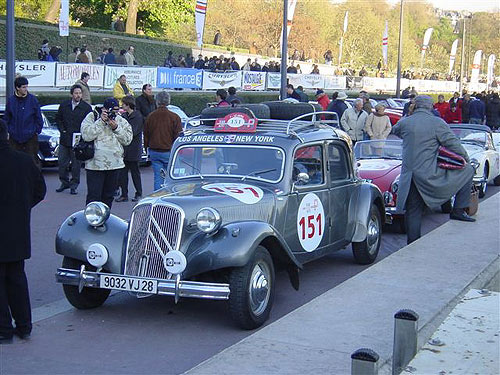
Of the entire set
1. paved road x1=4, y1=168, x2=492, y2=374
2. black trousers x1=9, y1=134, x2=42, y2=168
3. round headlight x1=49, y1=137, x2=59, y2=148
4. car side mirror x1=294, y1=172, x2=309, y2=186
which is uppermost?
car side mirror x1=294, y1=172, x2=309, y2=186

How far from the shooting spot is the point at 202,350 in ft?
21.5

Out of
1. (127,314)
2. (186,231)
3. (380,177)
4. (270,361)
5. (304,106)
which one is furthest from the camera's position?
(380,177)

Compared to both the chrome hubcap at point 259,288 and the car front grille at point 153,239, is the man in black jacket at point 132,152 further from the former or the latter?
the chrome hubcap at point 259,288

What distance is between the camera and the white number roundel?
8.34m

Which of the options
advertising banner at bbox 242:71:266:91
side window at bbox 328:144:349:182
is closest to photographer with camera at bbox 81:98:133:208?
side window at bbox 328:144:349:182

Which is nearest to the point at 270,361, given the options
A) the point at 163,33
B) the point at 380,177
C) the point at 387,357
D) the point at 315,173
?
the point at 387,357

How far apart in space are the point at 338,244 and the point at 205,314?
7.24ft

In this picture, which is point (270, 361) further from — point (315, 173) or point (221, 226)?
point (315, 173)

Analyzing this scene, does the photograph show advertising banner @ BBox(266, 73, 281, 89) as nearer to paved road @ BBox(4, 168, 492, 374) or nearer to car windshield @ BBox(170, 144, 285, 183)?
paved road @ BBox(4, 168, 492, 374)


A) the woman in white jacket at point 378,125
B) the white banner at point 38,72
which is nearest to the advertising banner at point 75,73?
the white banner at point 38,72

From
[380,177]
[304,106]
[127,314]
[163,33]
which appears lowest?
[127,314]

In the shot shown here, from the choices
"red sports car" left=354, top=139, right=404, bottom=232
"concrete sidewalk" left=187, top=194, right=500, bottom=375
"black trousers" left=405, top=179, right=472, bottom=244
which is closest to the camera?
"concrete sidewalk" left=187, top=194, right=500, bottom=375

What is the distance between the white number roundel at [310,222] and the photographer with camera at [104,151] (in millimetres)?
3610

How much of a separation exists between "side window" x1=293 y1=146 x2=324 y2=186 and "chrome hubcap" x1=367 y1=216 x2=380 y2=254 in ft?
4.13
